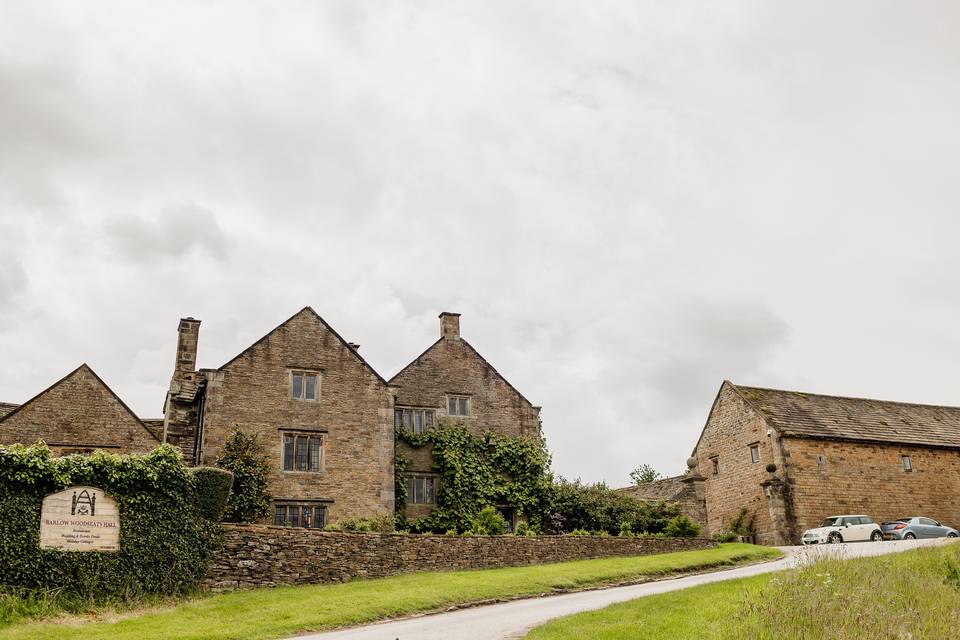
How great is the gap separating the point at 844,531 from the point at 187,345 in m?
28.3

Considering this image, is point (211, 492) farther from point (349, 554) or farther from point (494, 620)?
point (494, 620)

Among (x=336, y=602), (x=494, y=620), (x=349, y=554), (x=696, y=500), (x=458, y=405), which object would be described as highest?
(x=458, y=405)

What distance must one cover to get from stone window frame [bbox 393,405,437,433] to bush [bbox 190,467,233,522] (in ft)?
43.7

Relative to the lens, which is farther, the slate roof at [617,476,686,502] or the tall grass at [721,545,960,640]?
the slate roof at [617,476,686,502]

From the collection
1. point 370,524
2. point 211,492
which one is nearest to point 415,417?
point 370,524

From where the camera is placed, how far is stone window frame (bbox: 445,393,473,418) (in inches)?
1437

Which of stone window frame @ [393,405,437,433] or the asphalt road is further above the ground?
stone window frame @ [393,405,437,433]

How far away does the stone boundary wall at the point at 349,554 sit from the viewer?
853 inches

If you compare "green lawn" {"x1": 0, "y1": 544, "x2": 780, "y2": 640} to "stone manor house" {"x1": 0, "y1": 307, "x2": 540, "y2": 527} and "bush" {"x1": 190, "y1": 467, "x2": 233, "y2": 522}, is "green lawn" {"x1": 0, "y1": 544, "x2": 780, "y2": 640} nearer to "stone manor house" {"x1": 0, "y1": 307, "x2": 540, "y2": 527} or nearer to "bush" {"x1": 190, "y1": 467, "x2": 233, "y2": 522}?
"bush" {"x1": 190, "y1": 467, "x2": 233, "y2": 522}

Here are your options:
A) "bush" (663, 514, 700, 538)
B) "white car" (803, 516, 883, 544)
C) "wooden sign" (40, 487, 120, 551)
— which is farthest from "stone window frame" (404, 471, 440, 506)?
"white car" (803, 516, 883, 544)

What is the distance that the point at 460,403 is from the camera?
3678 cm

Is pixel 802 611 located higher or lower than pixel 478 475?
lower

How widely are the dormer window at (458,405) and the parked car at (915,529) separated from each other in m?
19.0

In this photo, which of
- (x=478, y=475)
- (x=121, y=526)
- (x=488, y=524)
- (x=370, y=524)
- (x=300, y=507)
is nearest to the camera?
(x=121, y=526)
